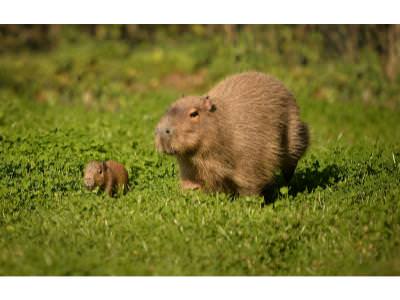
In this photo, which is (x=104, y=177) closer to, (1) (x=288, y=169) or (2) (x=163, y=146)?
(2) (x=163, y=146)

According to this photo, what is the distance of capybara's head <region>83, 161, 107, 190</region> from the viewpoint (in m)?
6.14

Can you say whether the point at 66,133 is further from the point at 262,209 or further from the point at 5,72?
the point at 5,72

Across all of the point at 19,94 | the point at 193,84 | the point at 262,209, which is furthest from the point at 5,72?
the point at 262,209

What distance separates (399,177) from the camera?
20.6 feet

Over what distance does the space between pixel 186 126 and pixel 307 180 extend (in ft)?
5.87

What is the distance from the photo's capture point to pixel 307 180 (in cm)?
668

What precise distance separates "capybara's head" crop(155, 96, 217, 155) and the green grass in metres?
0.53

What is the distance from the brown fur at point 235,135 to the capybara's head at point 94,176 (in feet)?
2.74

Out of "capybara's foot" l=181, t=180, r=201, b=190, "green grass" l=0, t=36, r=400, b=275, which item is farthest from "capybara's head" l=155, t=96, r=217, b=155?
"green grass" l=0, t=36, r=400, b=275

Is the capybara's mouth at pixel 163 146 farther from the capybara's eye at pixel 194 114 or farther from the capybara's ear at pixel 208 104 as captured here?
the capybara's ear at pixel 208 104

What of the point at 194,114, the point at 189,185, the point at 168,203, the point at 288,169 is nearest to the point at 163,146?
the point at 194,114

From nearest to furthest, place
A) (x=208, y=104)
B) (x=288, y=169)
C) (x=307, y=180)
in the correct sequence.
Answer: (x=208, y=104) < (x=288, y=169) < (x=307, y=180)

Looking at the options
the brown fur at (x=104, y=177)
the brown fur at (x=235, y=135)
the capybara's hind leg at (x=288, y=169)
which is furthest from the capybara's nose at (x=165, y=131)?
the capybara's hind leg at (x=288, y=169)

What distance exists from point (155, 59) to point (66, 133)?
528 centimetres
